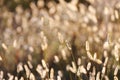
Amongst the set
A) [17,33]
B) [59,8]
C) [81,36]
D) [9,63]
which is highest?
[59,8]

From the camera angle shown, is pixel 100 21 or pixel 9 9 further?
pixel 9 9

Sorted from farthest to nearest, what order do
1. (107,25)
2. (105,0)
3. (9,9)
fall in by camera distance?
(9,9) < (105,0) < (107,25)

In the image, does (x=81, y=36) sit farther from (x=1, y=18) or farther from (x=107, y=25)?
(x=1, y=18)

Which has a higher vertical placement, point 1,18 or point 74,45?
point 1,18

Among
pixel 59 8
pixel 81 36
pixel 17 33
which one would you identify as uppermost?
pixel 59 8

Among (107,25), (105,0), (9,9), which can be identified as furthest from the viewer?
(9,9)

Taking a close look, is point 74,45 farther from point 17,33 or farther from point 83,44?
point 17,33

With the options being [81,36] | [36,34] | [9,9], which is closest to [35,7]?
[9,9]

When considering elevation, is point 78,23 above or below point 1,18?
below

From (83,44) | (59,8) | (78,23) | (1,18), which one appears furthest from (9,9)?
(83,44)
